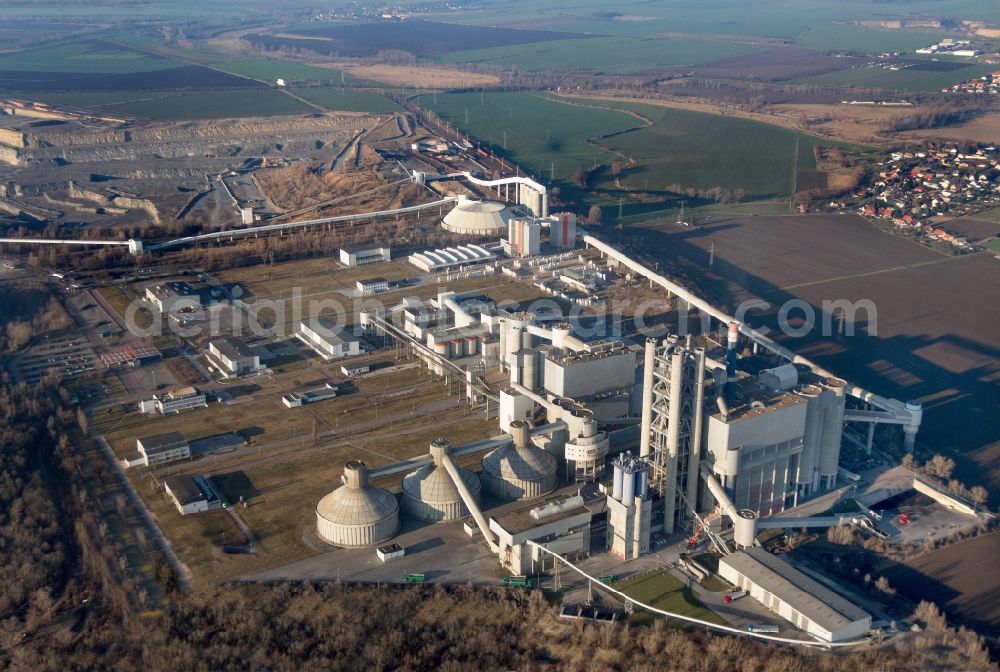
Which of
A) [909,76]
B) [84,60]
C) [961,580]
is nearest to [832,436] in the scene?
[961,580]

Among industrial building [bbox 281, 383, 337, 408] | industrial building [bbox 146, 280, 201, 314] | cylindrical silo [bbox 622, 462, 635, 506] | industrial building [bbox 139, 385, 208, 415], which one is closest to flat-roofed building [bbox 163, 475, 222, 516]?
industrial building [bbox 139, 385, 208, 415]

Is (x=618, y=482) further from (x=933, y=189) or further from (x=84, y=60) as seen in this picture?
(x=84, y=60)

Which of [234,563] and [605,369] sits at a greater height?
[605,369]

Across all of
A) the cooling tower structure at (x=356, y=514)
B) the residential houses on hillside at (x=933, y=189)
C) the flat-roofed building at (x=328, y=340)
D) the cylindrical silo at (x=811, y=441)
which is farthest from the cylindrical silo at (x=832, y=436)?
the residential houses on hillside at (x=933, y=189)

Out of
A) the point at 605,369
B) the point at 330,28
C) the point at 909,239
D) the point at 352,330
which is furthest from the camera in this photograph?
the point at 330,28

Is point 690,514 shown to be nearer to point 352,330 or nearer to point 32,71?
point 352,330

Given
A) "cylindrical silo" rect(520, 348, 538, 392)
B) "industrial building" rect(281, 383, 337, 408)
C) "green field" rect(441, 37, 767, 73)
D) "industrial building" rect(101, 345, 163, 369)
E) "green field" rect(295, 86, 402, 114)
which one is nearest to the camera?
"cylindrical silo" rect(520, 348, 538, 392)

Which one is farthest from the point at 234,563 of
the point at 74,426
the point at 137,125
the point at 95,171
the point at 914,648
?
the point at 137,125

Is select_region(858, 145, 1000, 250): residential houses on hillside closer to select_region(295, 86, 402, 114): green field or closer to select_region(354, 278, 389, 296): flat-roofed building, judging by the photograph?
select_region(354, 278, 389, 296): flat-roofed building
